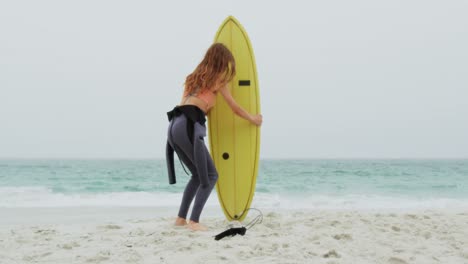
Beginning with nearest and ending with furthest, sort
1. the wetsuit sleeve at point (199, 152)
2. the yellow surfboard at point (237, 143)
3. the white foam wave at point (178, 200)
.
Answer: the wetsuit sleeve at point (199, 152) → the yellow surfboard at point (237, 143) → the white foam wave at point (178, 200)

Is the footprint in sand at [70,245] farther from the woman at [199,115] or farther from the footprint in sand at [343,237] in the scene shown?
the footprint in sand at [343,237]

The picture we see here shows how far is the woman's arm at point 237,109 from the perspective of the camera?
132 inches

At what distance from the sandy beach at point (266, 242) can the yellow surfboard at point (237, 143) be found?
0.28 metres

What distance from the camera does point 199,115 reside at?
11.0 feet

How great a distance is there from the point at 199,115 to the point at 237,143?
1.94ft

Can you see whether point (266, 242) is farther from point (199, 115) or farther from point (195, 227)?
point (199, 115)

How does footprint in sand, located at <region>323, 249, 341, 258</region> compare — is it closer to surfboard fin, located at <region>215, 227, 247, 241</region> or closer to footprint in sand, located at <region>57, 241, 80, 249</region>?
surfboard fin, located at <region>215, 227, 247, 241</region>

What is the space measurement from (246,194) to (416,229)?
1392mm

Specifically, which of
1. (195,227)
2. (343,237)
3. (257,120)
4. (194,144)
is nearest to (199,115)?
(194,144)

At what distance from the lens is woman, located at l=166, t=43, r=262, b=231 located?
331 centimetres

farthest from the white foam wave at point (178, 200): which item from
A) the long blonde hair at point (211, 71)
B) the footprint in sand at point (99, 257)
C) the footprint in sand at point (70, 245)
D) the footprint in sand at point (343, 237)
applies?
the footprint in sand at point (99, 257)

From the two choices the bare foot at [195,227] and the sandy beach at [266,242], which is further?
the bare foot at [195,227]

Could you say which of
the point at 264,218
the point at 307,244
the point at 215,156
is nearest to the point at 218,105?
the point at 215,156

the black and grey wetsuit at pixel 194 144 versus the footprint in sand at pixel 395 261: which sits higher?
the black and grey wetsuit at pixel 194 144
